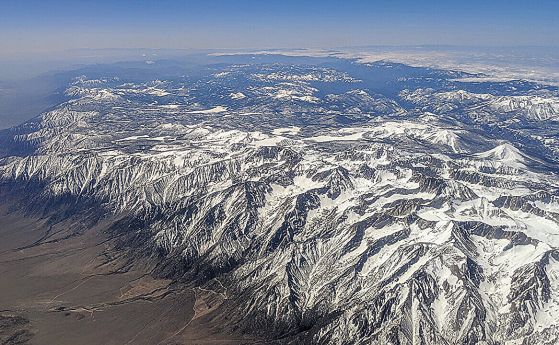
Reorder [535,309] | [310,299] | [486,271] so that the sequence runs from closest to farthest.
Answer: [535,309] < [486,271] < [310,299]

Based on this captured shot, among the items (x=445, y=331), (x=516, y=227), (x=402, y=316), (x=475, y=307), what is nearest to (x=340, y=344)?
(x=402, y=316)

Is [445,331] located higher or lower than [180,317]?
higher

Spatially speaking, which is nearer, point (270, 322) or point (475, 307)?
point (475, 307)

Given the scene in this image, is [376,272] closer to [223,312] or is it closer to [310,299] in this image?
[310,299]

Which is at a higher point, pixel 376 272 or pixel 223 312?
pixel 376 272

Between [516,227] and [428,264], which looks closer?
[428,264]

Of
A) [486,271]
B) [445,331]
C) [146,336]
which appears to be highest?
[486,271]

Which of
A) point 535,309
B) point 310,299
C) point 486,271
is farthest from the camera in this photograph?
point 310,299

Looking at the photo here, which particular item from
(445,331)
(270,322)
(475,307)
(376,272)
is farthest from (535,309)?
(270,322)

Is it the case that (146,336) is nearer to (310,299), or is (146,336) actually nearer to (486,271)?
(310,299)
